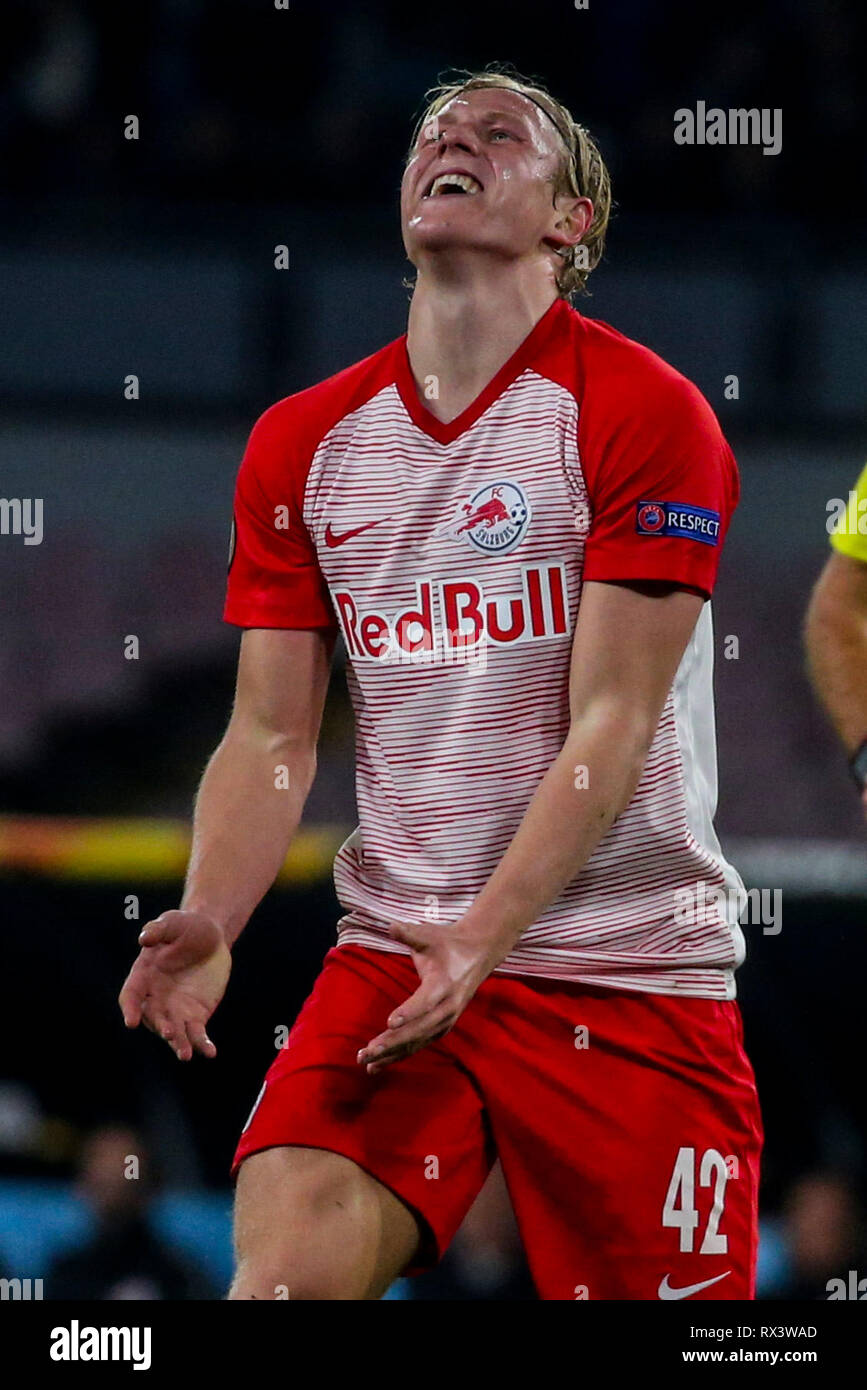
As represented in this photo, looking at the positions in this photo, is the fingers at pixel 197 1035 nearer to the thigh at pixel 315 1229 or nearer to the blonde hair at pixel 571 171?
the thigh at pixel 315 1229

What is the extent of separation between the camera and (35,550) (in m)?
6.92

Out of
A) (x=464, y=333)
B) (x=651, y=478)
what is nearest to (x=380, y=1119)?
(x=651, y=478)

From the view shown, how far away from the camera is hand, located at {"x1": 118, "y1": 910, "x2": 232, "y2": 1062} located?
8.21ft

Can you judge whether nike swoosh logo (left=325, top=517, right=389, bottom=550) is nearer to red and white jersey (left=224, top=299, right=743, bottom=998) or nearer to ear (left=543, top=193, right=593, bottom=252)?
red and white jersey (left=224, top=299, right=743, bottom=998)

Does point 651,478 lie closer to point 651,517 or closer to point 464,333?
point 651,517

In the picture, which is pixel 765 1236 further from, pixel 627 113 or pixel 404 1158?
pixel 627 113

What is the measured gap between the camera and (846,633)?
2.97 m

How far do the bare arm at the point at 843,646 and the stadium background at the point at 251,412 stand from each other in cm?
209

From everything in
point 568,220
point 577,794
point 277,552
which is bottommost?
point 577,794

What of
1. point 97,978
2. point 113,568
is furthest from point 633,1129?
point 113,568

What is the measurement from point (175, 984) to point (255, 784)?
397 mm

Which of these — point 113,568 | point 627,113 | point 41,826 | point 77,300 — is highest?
point 627,113

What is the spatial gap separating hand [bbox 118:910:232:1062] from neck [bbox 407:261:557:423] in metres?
0.82
